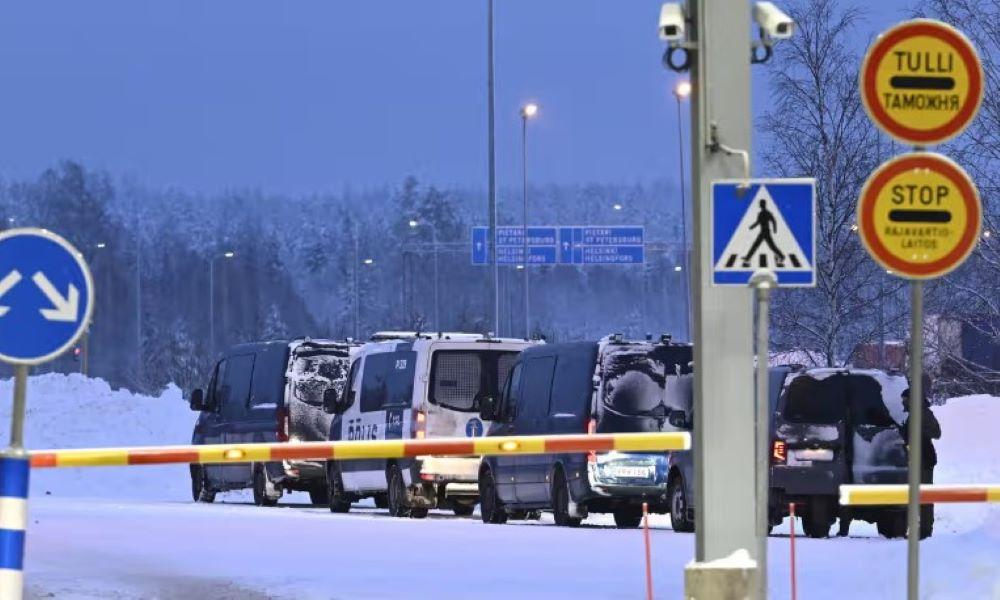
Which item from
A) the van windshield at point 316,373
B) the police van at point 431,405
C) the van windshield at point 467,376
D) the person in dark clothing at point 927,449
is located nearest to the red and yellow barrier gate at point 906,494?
the person in dark clothing at point 927,449

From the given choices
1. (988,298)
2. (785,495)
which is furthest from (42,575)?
(988,298)

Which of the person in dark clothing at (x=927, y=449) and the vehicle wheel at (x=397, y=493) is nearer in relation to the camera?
the person in dark clothing at (x=927, y=449)

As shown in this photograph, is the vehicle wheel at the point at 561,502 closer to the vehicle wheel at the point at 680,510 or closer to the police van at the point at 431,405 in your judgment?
the vehicle wheel at the point at 680,510

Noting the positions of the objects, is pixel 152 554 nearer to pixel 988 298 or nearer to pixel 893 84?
pixel 893 84

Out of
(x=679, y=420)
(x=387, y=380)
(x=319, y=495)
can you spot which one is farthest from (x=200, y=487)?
(x=679, y=420)

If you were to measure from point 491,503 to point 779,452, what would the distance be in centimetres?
440

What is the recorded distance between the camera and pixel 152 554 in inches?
811

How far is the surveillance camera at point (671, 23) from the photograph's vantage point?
12516 millimetres

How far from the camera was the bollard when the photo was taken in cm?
1089

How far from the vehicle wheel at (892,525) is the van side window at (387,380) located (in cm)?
677

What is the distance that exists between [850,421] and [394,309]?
152932 mm

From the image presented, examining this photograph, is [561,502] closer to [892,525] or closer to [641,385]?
[641,385]

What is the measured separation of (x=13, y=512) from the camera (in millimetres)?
10938

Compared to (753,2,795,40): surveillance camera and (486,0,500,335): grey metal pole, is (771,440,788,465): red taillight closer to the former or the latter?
(753,2,795,40): surveillance camera
